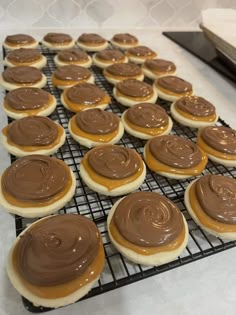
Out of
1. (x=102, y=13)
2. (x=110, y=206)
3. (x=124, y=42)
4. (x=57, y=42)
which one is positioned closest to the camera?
(x=110, y=206)

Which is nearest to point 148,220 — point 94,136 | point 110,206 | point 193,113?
point 110,206

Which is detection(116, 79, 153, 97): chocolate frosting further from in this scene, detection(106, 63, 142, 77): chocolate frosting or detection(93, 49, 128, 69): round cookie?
detection(93, 49, 128, 69): round cookie

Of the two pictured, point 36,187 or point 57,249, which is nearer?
point 57,249

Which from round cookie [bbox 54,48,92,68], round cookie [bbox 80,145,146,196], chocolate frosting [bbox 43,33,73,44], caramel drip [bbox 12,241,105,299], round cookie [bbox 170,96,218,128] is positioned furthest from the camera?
chocolate frosting [bbox 43,33,73,44]

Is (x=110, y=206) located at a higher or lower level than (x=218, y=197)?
lower

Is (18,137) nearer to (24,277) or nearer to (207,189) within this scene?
(24,277)

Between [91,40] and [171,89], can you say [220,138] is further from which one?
[91,40]

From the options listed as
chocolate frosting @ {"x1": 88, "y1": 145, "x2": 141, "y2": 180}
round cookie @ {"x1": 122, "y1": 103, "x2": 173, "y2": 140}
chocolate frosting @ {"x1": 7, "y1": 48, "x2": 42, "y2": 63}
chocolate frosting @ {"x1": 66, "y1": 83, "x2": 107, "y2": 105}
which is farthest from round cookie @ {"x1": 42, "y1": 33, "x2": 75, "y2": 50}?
chocolate frosting @ {"x1": 88, "y1": 145, "x2": 141, "y2": 180}
